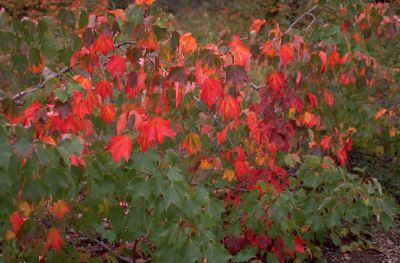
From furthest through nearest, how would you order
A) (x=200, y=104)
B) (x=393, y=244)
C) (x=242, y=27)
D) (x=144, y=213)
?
(x=242, y=27) → (x=393, y=244) → (x=200, y=104) → (x=144, y=213)

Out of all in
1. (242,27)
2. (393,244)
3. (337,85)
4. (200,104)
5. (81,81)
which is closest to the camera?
(81,81)

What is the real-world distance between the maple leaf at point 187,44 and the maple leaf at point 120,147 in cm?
59

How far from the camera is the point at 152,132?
2.29 m

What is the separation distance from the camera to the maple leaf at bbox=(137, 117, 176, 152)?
229 centimetres

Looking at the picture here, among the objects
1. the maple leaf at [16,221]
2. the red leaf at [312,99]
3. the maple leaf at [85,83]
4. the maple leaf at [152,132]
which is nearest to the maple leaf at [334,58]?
the red leaf at [312,99]

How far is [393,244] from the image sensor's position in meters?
4.83

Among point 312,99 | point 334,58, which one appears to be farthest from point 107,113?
point 334,58

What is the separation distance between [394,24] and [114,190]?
267cm

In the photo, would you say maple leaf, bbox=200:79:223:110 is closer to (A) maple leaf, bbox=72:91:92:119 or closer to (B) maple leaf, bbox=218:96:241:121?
(B) maple leaf, bbox=218:96:241:121

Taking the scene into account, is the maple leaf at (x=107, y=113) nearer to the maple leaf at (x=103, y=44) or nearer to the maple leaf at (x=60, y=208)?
the maple leaf at (x=103, y=44)

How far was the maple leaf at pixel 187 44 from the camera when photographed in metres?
2.60

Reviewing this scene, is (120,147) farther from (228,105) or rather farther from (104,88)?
(228,105)

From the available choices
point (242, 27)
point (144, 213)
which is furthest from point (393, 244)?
point (242, 27)

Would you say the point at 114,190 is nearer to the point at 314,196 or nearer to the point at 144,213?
the point at 144,213
